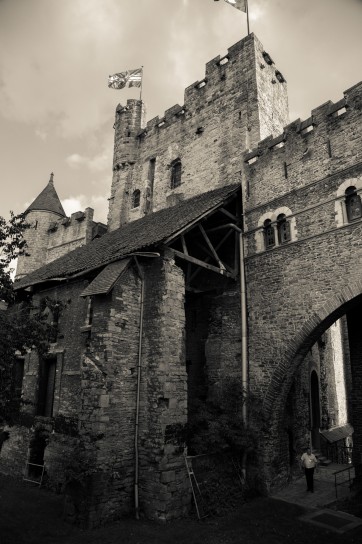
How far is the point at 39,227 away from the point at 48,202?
83.3 inches

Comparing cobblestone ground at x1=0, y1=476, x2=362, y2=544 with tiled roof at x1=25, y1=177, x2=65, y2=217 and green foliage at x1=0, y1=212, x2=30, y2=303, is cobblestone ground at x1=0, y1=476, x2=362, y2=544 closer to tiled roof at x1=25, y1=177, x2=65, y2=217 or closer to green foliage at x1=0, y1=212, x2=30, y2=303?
green foliage at x1=0, y1=212, x2=30, y2=303

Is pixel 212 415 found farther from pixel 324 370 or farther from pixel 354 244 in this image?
pixel 324 370

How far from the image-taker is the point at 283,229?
11.7m

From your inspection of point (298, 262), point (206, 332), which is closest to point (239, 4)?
point (298, 262)

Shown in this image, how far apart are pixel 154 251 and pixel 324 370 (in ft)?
34.2

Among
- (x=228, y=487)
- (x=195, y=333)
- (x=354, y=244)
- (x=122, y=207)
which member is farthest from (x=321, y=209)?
(x=122, y=207)

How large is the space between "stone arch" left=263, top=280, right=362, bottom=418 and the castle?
0.04m

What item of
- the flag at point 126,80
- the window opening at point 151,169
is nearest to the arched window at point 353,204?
the window opening at point 151,169

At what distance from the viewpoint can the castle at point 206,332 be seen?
9.18m

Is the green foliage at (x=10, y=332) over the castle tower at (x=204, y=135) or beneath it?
beneath

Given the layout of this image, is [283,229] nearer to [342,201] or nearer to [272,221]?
[272,221]

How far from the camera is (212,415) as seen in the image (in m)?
10.5

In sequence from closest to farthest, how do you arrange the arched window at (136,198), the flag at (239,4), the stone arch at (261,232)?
1. the stone arch at (261,232)
2. the flag at (239,4)
3. the arched window at (136,198)

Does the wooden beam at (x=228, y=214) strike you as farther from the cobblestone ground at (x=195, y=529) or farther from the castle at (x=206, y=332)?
the cobblestone ground at (x=195, y=529)
